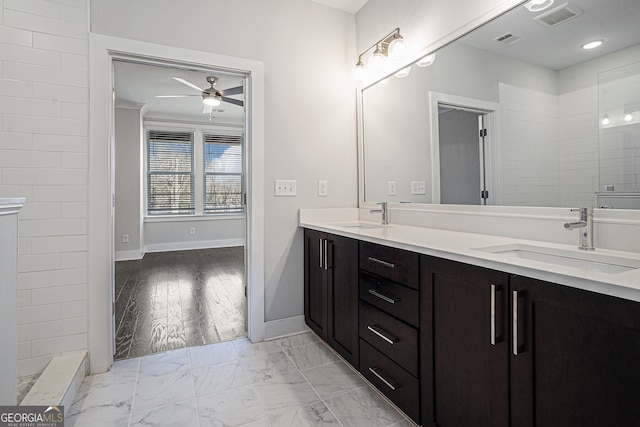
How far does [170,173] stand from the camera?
633 centimetres

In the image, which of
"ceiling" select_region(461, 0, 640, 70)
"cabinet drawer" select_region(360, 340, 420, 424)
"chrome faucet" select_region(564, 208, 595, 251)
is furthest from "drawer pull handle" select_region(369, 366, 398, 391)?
"ceiling" select_region(461, 0, 640, 70)

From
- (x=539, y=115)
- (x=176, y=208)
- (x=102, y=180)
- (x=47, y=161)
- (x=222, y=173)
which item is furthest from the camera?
(x=222, y=173)

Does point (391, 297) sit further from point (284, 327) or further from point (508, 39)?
point (508, 39)

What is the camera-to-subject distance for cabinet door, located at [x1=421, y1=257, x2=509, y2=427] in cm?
100

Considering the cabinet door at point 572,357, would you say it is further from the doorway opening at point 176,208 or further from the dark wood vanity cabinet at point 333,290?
the doorway opening at point 176,208

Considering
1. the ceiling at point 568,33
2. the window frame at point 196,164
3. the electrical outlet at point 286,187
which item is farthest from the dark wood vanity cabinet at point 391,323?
the window frame at point 196,164

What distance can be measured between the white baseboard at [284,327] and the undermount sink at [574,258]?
165 cm

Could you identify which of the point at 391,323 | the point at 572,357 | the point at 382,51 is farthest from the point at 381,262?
the point at 382,51

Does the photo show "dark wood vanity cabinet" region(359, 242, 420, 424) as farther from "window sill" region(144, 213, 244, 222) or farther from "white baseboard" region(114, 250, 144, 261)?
"window sill" region(144, 213, 244, 222)

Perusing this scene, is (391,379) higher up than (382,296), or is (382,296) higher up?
(382,296)

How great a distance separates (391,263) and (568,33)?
1227 mm

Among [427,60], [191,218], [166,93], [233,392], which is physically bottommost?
[233,392]

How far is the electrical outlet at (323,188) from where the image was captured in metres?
2.59

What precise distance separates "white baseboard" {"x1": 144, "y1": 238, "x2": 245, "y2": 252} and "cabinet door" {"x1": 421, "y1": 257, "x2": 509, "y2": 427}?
19.8 ft
